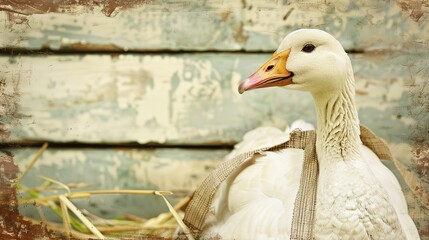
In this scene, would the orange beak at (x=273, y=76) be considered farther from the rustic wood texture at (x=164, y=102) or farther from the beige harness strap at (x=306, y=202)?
the rustic wood texture at (x=164, y=102)

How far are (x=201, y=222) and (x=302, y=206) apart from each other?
0.67 ft

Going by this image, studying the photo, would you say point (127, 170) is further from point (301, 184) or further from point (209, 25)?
point (301, 184)

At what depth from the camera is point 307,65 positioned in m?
0.85

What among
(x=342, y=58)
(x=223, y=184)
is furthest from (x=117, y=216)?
(x=342, y=58)

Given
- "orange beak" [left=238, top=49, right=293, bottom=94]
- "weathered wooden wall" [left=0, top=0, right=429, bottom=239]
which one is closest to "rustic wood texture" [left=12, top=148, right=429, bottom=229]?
"weathered wooden wall" [left=0, top=0, right=429, bottom=239]

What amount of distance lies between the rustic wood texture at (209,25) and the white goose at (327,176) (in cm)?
25

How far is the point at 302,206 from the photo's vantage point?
852 mm

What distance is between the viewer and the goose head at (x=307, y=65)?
852 millimetres

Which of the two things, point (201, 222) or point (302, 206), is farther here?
point (201, 222)

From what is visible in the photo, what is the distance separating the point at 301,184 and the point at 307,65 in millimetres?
181

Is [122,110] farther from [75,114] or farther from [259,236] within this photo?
[259,236]

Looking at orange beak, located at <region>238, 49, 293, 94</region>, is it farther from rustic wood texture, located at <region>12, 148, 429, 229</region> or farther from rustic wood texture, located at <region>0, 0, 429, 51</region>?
rustic wood texture, located at <region>12, 148, 429, 229</region>

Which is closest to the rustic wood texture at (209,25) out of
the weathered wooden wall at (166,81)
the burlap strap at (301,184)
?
the weathered wooden wall at (166,81)

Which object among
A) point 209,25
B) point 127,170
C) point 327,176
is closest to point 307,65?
point 327,176
